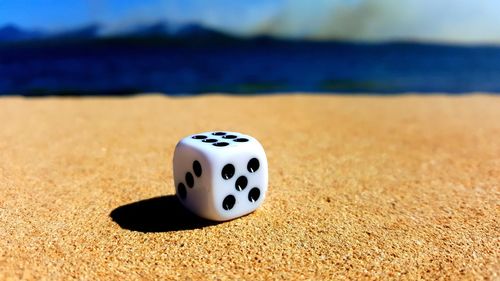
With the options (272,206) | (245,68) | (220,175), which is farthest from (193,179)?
(245,68)

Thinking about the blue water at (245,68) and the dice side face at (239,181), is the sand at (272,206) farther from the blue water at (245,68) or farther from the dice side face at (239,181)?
the blue water at (245,68)

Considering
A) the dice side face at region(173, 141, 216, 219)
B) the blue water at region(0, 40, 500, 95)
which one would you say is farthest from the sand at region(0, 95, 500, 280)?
the blue water at region(0, 40, 500, 95)

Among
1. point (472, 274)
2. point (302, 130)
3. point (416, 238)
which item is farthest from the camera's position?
point (302, 130)

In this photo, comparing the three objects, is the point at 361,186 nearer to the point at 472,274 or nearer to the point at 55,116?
the point at 472,274

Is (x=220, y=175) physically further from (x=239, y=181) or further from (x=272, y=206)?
(x=272, y=206)

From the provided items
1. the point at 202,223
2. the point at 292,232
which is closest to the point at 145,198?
the point at 202,223
